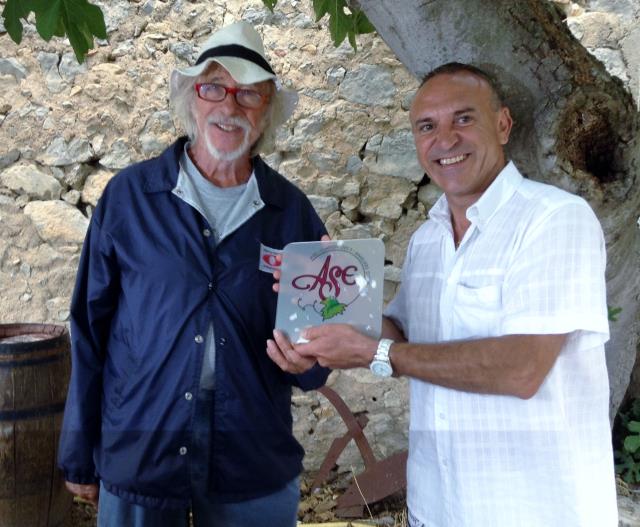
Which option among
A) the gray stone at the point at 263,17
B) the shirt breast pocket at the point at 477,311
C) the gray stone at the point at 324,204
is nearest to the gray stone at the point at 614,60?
the gray stone at the point at 324,204

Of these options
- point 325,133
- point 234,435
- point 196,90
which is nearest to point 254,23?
point 325,133

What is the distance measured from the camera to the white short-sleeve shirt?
3.77ft

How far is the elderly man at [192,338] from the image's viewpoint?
151 cm

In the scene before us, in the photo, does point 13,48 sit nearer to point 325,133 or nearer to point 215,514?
point 325,133

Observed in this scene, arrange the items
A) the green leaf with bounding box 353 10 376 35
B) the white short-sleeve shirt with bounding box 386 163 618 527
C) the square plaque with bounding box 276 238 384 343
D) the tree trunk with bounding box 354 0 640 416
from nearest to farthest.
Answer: the white short-sleeve shirt with bounding box 386 163 618 527, the square plaque with bounding box 276 238 384 343, the tree trunk with bounding box 354 0 640 416, the green leaf with bounding box 353 10 376 35

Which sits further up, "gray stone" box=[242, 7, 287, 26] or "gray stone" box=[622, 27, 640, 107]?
Result: "gray stone" box=[242, 7, 287, 26]

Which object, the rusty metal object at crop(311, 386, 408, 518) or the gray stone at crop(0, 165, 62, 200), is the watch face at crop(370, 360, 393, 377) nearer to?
the rusty metal object at crop(311, 386, 408, 518)

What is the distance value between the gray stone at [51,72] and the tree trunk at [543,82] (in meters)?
2.06

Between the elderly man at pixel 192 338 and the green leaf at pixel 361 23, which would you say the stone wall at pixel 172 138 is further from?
the elderly man at pixel 192 338

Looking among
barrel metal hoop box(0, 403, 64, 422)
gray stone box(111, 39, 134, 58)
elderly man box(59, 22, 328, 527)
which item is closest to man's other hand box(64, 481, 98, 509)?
elderly man box(59, 22, 328, 527)

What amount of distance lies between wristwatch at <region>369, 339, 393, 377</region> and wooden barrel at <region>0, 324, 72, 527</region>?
1.63 m

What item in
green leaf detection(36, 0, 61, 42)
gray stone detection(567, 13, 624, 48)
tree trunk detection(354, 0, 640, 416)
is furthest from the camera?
gray stone detection(567, 13, 624, 48)

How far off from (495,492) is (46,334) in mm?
2076

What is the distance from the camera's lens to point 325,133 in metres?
2.99
